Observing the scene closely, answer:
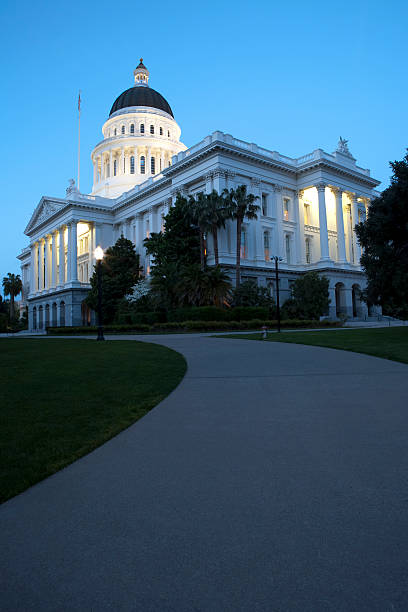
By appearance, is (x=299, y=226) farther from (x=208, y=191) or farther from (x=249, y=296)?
(x=249, y=296)

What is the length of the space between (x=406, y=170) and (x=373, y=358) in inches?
480

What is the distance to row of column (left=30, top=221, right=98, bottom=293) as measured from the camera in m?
64.1

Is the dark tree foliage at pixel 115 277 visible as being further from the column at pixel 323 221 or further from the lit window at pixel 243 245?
the column at pixel 323 221

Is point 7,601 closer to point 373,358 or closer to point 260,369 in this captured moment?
point 260,369

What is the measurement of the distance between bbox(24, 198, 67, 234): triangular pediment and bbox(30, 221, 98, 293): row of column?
9.59 feet

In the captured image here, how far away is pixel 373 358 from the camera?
512 inches

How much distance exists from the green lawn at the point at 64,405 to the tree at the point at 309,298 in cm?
3434

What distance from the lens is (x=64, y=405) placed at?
7.03m

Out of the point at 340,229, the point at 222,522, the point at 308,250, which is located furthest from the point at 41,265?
the point at 222,522

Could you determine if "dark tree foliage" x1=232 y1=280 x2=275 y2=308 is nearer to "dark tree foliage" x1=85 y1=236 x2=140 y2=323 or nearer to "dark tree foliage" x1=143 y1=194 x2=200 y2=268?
"dark tree foliage" x1=143 y1=194 x2=200 y2=268

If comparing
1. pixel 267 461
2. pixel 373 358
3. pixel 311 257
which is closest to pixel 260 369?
pixel 373 358

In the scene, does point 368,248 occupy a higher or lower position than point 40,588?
higher

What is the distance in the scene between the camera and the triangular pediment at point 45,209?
6850 centimetres

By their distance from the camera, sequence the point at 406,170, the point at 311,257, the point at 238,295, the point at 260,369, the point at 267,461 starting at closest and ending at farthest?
the point at 267,461 → the point at 260,369 → the point at 406,170 → the point at 238,295 → the point at 311,257
